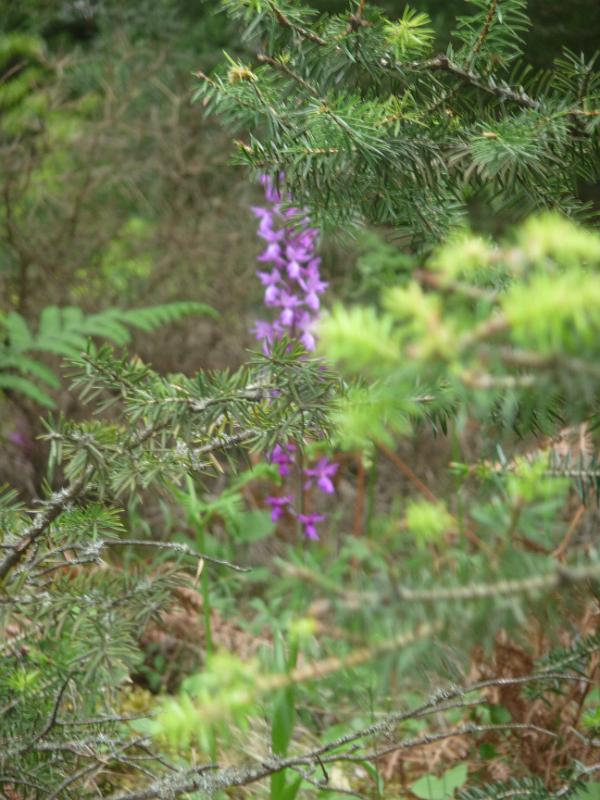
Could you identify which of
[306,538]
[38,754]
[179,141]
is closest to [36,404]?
[306,538]

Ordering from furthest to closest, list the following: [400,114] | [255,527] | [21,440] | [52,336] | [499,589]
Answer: [21,440] < [52,336] < [255,527] < [400,114] < [499,589]

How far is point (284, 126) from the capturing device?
4.36 feet

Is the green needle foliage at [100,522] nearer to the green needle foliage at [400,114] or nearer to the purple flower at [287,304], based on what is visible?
the green needle foliage at [400,114]

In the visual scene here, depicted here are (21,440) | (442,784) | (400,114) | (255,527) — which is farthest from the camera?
(21,440)

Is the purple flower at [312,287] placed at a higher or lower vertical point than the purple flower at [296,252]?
lower

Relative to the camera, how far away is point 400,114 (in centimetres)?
123

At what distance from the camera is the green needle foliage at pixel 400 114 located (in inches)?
47.4

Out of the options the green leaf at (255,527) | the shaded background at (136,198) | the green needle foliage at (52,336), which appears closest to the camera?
the green leaf at (255,527)

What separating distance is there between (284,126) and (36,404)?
101 inches

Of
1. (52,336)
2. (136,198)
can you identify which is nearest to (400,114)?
(52,336)

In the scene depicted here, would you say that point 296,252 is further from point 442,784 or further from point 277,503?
point 442,784

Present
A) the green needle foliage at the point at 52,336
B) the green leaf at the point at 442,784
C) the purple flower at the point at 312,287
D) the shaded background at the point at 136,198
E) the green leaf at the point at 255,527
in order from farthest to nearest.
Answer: the shaded background at the point at 136,198 < the green needle foliage at the point at 52,336 < the green leaf at the point at 255,527 < the purple flower at the point at 312,287 < the green leaf at the point at 442,784

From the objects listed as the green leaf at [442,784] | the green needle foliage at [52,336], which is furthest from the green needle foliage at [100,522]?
the green needle foliage at [52,336]

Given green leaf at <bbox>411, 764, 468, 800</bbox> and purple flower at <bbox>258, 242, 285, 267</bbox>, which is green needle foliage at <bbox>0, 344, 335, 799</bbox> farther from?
purple flower at <bbox>258, 242, 285, 267</bbox>
